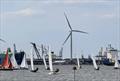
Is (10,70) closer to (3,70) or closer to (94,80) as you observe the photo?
(3,70)

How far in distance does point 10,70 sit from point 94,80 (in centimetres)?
7231

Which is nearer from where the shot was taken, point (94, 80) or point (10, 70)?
point (94, 80)

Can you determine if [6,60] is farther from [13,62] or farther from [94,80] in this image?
[94,80]

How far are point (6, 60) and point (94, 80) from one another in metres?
67.2

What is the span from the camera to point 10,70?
19788cm

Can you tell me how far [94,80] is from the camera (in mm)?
129500

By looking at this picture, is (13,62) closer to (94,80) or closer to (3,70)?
(3,70)

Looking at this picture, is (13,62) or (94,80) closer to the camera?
(94,80)

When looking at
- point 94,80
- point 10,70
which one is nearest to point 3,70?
point 10,70

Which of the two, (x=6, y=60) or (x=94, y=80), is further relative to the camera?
(x=6, y=60)

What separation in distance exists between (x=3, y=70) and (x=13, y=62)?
420 centimetres

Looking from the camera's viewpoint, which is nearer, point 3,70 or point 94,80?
point 94,80

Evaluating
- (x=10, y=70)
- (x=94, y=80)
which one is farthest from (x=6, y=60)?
(x=94, y=80)

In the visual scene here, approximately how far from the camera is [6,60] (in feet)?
630
